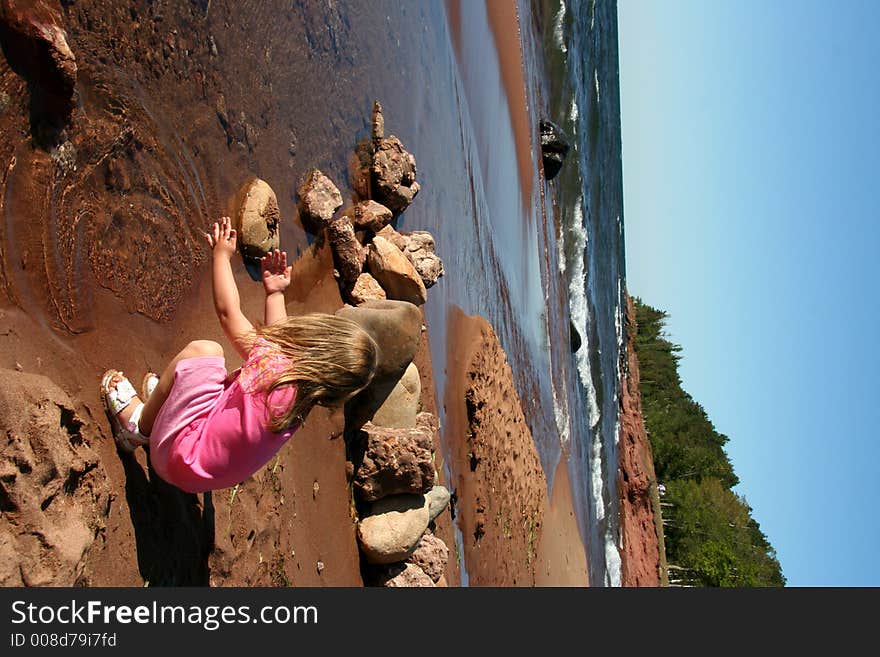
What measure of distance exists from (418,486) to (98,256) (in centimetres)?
379

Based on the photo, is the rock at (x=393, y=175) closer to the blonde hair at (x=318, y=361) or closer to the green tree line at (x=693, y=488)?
the blonde hair at (x=318, y=361)

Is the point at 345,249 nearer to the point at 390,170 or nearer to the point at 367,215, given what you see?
the point at 367,215

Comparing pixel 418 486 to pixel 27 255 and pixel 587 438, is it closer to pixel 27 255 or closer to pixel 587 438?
pixel 27 255

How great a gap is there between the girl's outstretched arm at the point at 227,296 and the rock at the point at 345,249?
7.27ft

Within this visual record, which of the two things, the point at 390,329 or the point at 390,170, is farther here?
the point at 390,170

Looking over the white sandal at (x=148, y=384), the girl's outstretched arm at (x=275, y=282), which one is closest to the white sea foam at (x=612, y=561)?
the girl's outstretched arm at (x=275, y=282)

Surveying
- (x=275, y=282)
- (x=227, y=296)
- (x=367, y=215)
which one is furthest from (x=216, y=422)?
(x=367, y=215)

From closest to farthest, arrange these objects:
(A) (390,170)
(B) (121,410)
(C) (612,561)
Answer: (B) (121,410), (A) (390,170), (C) (612,561)

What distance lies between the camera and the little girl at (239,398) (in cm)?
391

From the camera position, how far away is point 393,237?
27.9ft

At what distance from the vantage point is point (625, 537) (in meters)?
24.2

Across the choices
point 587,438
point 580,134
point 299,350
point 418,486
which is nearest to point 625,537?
point 587,438

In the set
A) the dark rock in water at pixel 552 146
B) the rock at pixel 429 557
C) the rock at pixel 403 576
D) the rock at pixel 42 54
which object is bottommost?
the rock at pixel 403 576

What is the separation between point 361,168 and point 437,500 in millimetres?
3518
